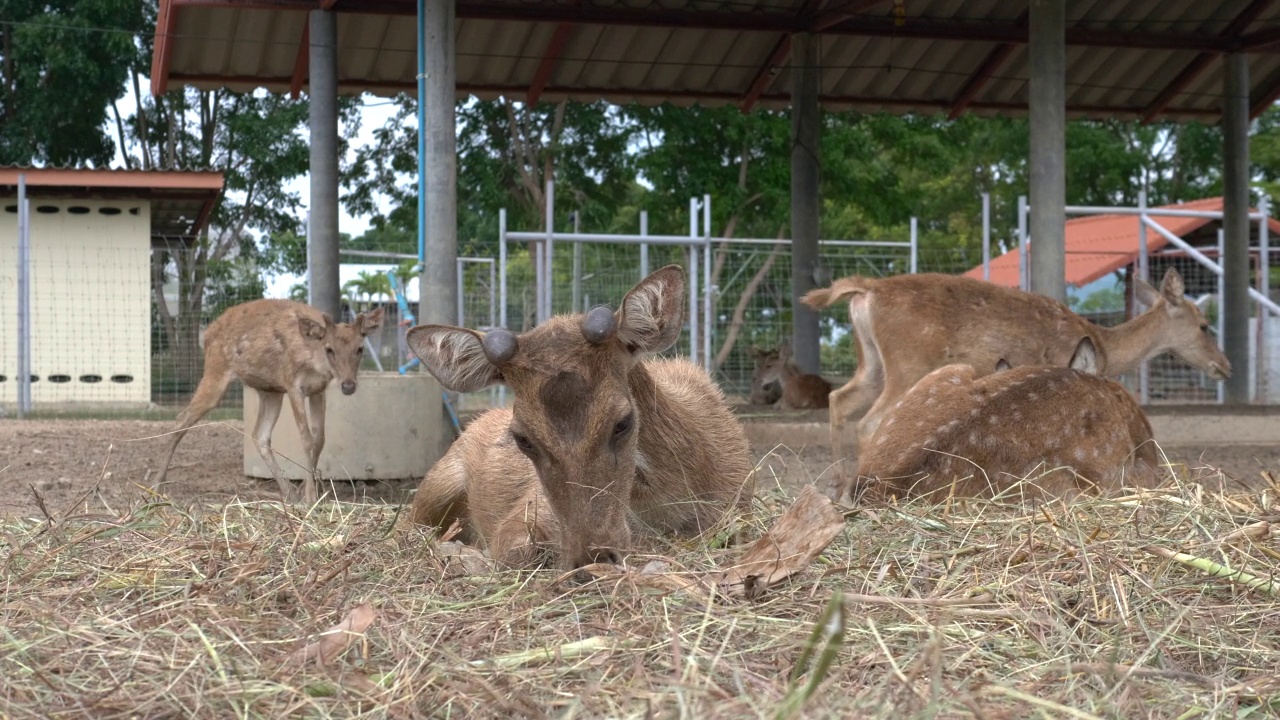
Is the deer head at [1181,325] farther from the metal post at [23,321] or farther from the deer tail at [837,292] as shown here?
the metal post at [23,321]

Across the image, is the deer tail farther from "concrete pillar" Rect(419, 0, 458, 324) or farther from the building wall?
the building wall

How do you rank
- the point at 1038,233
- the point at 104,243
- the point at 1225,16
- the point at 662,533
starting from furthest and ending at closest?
the point at 104,243 < the point at 1225,16 < the point at 1038,233 < the point at 662,533

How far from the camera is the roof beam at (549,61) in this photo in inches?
583

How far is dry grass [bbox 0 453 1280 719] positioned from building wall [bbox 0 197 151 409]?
14595 mm

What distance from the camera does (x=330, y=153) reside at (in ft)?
40.2

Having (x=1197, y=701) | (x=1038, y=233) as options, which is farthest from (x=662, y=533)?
(x=1038, y=233)

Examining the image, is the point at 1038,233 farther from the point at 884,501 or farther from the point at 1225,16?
the point at 884,501

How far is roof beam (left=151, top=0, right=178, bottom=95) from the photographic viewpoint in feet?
40.9

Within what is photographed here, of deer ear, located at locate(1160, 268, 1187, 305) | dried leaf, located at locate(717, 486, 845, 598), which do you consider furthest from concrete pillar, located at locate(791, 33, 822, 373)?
dried leaf, located at locate(717, 486, 845, 598)

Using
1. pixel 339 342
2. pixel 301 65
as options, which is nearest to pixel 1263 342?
pixel 301 65

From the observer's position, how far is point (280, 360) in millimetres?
10656

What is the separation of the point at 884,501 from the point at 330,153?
836cm

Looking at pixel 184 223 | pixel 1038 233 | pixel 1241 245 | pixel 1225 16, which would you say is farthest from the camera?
pixel 184 223

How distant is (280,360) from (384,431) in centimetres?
151
